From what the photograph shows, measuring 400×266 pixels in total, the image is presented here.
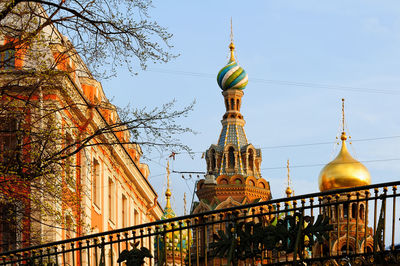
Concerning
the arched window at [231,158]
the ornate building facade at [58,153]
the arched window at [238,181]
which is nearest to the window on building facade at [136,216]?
the ornate building facade at [58,153]

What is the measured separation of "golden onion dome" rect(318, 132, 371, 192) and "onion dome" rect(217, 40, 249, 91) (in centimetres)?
1924

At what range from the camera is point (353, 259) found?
440 inches

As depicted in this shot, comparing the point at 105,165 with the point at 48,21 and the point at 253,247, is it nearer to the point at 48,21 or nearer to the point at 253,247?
the point at 48,21

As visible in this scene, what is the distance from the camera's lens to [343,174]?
73.6 metres

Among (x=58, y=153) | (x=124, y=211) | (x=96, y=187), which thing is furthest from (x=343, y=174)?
(x=58, y=153)

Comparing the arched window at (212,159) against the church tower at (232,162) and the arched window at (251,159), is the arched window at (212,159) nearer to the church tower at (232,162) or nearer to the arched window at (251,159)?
the church tower at (232,162)

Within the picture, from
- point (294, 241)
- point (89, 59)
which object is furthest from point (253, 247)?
point (89, 59)

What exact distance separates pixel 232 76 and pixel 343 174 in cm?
2184

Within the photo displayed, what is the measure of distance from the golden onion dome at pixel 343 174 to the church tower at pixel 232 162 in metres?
10.5

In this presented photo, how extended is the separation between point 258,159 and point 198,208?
8.39 m

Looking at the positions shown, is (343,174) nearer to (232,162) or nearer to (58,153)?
(232,162)

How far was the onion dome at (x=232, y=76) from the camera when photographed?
9231 cm

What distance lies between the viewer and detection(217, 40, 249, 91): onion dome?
303 ft

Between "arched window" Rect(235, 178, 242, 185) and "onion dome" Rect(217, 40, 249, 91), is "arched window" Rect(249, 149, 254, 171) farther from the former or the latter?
"onion dome" Rect(217, 40, 249, 91)
